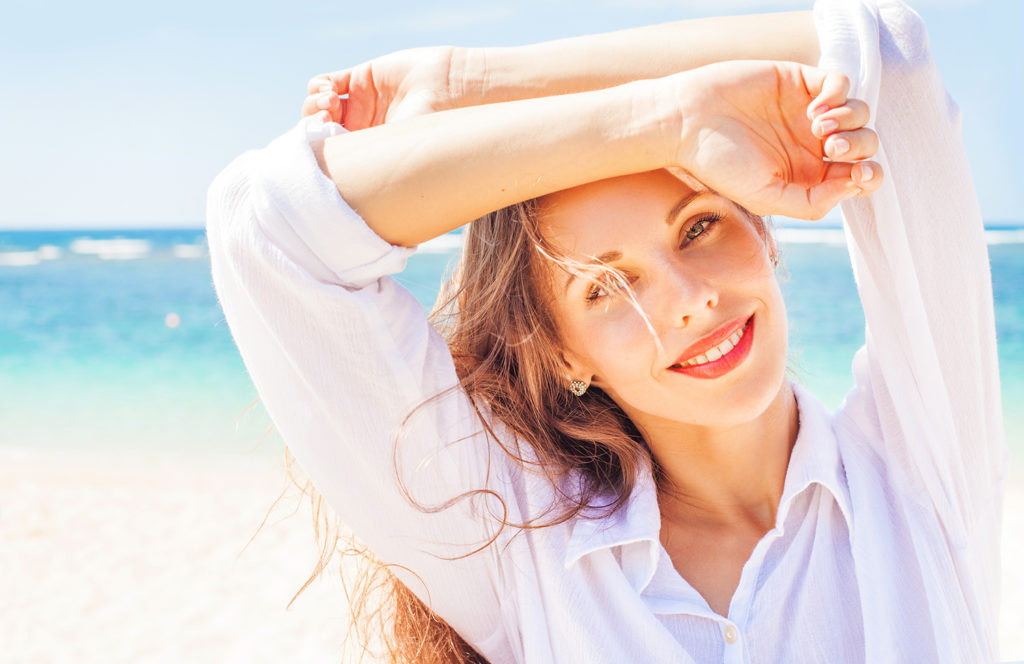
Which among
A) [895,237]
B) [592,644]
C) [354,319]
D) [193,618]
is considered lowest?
[193,618]

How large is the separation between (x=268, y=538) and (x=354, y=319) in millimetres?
5450

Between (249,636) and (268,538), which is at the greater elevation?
(249,636)

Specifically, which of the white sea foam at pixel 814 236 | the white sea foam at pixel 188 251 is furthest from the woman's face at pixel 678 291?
the white sea foam at pixel 188 251

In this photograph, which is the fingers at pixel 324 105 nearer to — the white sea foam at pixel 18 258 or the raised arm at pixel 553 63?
the raised arm at pixel 553 63

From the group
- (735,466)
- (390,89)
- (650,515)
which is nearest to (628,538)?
(650,515)

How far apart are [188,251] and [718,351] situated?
113ft

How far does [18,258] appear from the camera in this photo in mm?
33281

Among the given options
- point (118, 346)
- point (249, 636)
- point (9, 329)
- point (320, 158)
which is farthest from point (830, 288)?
point (320, 158)

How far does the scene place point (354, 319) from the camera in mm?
1569

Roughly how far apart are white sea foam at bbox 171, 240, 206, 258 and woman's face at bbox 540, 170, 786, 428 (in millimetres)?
31692

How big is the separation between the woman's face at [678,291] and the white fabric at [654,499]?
0.20 m

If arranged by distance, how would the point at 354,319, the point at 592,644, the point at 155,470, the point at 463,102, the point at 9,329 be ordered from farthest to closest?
the point at 9,329
the point at 155,470
the point at 463,102
the point at 592,644
the point at 354,319

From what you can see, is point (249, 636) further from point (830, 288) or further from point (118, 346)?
point (830, 288)

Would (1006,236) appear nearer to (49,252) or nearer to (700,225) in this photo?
(700,225)
